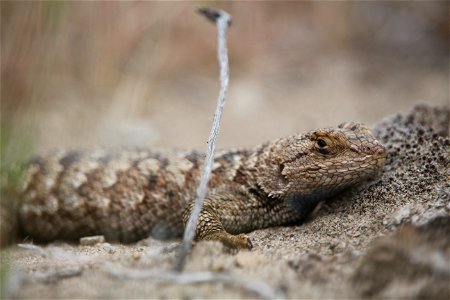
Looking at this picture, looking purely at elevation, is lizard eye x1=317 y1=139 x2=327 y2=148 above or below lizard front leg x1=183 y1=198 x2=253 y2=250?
above

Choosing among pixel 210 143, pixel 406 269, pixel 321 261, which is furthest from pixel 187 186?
pixel 406 269

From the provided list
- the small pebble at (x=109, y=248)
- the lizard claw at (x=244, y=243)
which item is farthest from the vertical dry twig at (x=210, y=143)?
the small pebble at (x=109, y=248)

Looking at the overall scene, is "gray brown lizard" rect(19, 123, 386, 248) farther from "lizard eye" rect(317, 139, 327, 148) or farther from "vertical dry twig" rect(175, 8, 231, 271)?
"vertical dry twig" rect(175, 8, 231, 271)

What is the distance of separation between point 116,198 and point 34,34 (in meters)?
1.94

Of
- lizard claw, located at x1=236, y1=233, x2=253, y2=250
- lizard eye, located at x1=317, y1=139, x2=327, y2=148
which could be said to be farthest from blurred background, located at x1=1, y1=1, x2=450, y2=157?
lizard claw, located at x1=236, y1=233, x2=253, y2=250

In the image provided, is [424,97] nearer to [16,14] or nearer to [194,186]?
[194,186]

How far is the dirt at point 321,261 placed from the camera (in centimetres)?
217

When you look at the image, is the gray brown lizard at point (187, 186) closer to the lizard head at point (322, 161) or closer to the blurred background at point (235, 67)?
the lizard head at point (322, 161)

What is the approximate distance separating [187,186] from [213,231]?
34.6 inches

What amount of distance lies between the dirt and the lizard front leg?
0.09 metres

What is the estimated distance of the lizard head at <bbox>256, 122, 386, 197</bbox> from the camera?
328cm

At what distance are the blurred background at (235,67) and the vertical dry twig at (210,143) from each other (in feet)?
7.05

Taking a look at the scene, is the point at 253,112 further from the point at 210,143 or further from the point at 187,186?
the point at 210,143

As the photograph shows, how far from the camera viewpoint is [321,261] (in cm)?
246
